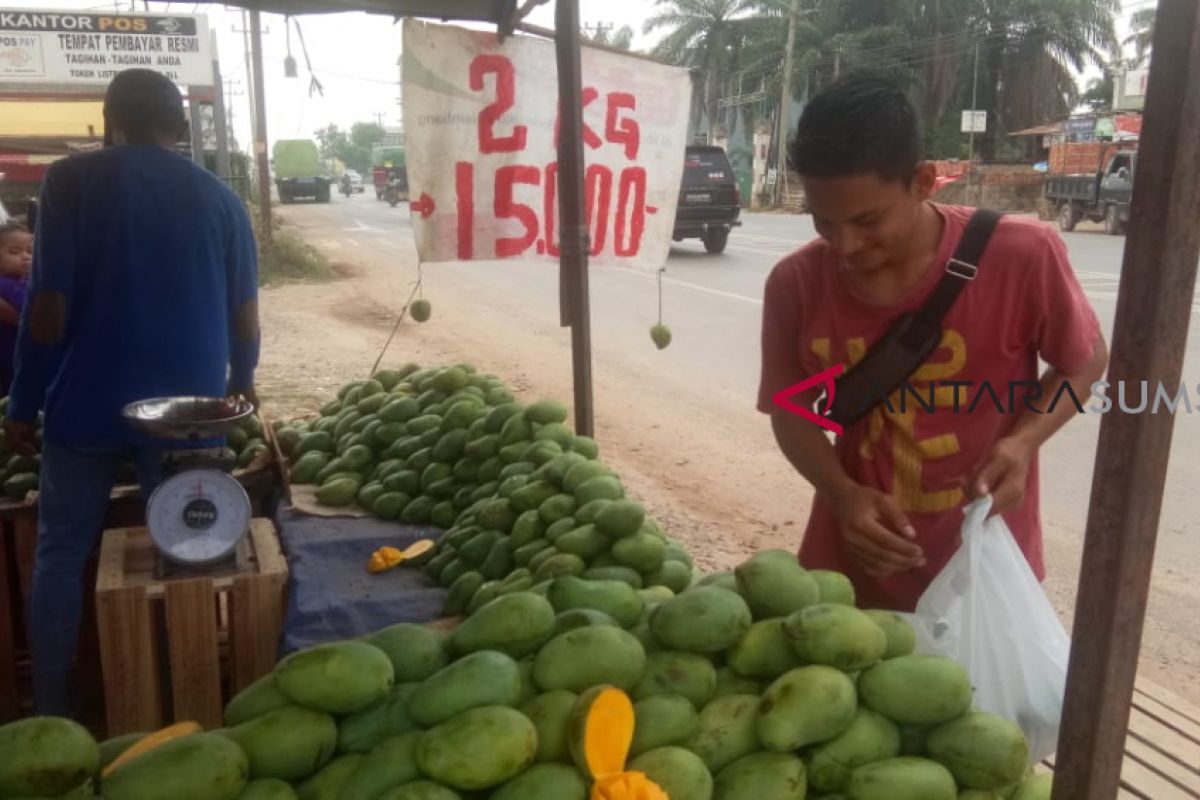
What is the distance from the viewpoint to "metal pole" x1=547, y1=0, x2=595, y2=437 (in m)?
3.14

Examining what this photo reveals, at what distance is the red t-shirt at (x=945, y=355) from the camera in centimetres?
175

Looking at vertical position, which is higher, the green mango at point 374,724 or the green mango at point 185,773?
the green mango at point 185,773

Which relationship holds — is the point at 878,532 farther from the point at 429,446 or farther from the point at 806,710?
the point at 429,446

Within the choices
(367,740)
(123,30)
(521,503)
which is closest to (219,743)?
(367,740)

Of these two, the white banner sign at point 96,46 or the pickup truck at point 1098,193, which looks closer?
the white banner sign at point 96,46

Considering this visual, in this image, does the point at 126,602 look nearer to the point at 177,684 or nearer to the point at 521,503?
the point at 177,684

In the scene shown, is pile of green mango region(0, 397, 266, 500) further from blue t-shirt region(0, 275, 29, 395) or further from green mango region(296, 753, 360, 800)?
green mango region(296, 753, 360, 800)

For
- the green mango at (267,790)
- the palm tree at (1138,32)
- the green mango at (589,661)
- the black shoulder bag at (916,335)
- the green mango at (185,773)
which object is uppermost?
the palm tree at (1138,32)

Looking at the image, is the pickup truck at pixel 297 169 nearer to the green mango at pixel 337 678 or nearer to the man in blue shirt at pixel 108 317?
the man in blue shirt at pixel 108 317

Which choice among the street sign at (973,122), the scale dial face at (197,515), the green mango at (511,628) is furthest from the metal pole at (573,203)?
the street sign at (973,122)

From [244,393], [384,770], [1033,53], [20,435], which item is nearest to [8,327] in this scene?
[20,435]

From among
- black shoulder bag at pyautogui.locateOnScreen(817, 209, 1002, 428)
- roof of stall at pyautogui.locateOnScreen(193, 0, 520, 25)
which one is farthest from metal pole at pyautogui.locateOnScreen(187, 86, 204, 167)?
black shoulder bag at pyautogui.locateOnScreen(817, 209, 1002, 428)

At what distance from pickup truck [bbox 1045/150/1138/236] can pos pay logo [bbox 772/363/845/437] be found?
17960 millimetres

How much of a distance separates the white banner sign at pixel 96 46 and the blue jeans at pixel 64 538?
10555 mm
